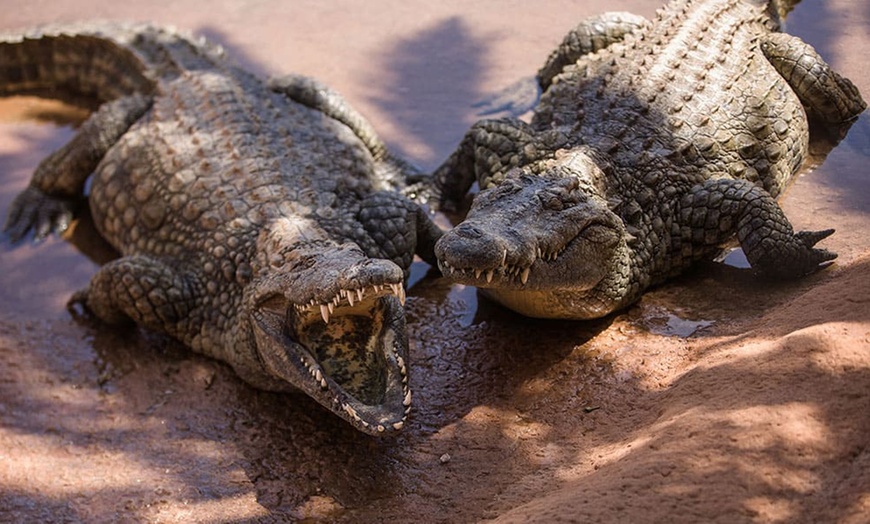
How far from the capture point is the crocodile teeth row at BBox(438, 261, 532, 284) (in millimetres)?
3766

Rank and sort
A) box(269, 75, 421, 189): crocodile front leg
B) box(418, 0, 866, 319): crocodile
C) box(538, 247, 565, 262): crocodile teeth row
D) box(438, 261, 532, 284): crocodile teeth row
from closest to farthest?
box(438, 261, 532, 284): crocodile teeth row → box(538, 247, 565, 262): crocodile teeth row → box(418, 0, 866, 319): crocodile → box(269, 75, 421, 189): crocodile front leg

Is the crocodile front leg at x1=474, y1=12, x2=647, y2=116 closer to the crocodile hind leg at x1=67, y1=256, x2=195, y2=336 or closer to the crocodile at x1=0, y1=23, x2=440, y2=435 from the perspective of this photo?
the crocodile at x1=0, y1=23, x2=440, y2=435

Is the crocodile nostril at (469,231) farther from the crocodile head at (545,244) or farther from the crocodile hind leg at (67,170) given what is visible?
the crocodile hind leg at (67,170)

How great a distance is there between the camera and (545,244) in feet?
13.5

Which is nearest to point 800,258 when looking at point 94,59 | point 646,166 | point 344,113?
point 646,166

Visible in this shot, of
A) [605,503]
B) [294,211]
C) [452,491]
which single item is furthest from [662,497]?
[294,211]

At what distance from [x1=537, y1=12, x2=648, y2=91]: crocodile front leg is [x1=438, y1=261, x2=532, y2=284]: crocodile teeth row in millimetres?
2893

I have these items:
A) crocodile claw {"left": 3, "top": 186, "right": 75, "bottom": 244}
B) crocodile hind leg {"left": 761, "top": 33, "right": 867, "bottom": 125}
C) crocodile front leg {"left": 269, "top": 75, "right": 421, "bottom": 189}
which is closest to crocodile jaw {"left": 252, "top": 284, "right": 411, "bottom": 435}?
crocodile front leg {"left": 269, "top": 75, "right": 421, "bottom": 189}

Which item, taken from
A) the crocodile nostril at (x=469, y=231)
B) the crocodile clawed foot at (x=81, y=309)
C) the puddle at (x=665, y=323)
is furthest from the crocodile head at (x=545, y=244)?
the crocodile clawed foot at (x=81, y=309)

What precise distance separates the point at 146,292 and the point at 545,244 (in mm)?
2316

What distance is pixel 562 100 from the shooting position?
5.50 metres

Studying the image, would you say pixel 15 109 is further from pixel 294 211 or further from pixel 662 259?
pixel 662 259

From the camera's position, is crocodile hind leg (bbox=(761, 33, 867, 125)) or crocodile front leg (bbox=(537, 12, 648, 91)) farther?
crocodile front leg (bbox=(537, 12, 648, 91))

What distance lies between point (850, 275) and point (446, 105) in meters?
3.48
